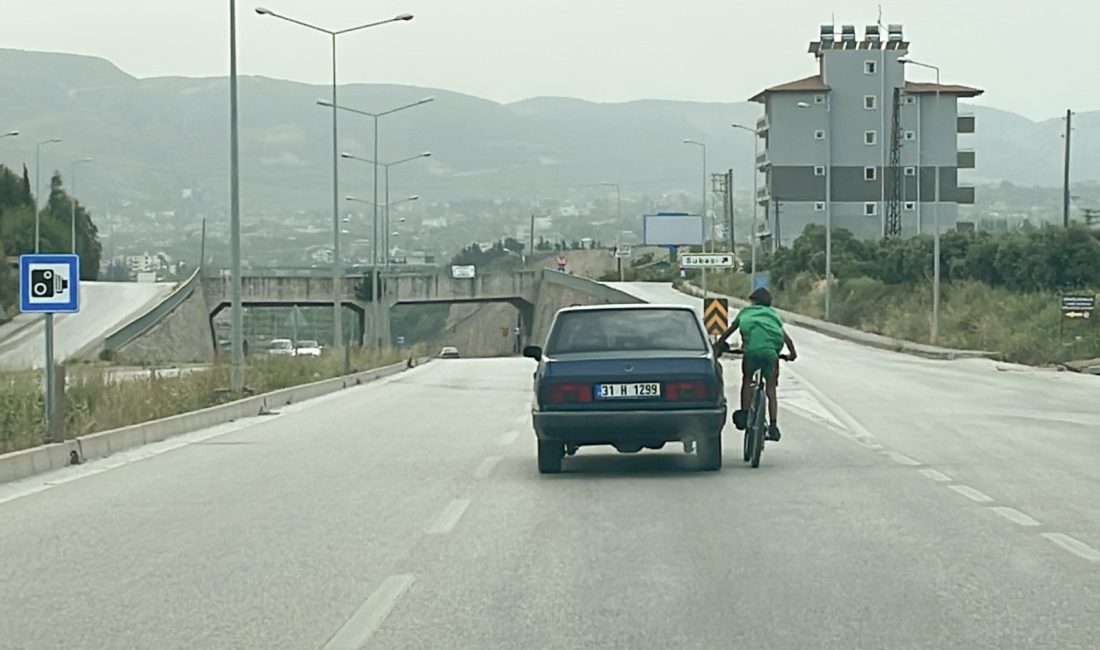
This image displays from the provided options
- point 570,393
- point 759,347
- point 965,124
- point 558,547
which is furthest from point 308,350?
point 965,124

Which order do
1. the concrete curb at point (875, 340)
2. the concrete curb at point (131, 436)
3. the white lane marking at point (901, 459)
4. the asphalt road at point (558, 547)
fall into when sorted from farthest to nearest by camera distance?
the concrete curb at point (875, 340) → the white lane marking at point (901, 459) → the concrete curb at point (131, 436) → the asphalt road at point (558, 547)

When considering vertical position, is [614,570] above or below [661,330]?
below

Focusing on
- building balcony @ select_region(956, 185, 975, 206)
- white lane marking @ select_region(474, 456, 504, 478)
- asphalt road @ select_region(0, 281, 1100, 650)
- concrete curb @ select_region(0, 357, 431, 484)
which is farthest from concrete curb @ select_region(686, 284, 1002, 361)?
white lane marking @ select_region(474, 456, 504, 478)

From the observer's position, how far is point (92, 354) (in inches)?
2549

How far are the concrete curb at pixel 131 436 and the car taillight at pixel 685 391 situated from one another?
6.47m

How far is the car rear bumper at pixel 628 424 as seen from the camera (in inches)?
594

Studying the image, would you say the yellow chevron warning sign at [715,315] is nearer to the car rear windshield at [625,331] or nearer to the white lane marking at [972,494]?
the car rear windshield at [625,331]

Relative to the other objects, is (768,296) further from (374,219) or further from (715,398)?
(374,219)

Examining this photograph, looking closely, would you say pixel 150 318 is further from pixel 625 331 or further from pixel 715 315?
pixel 625 331

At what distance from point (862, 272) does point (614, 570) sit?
8195cm

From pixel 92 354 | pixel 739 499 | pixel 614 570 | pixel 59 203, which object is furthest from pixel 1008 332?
pixel 59 203

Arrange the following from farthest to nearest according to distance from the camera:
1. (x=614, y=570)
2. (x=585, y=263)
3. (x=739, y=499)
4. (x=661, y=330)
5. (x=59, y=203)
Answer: (x=585, y=263), (x=59, y=203), (x=661, y=330), (x=739, y=499), (x=614, y=570)

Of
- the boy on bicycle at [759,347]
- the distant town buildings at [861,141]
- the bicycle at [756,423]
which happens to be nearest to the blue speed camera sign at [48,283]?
the boy on bicycle at [759,347]

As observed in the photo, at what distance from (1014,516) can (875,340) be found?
57.7 meters
